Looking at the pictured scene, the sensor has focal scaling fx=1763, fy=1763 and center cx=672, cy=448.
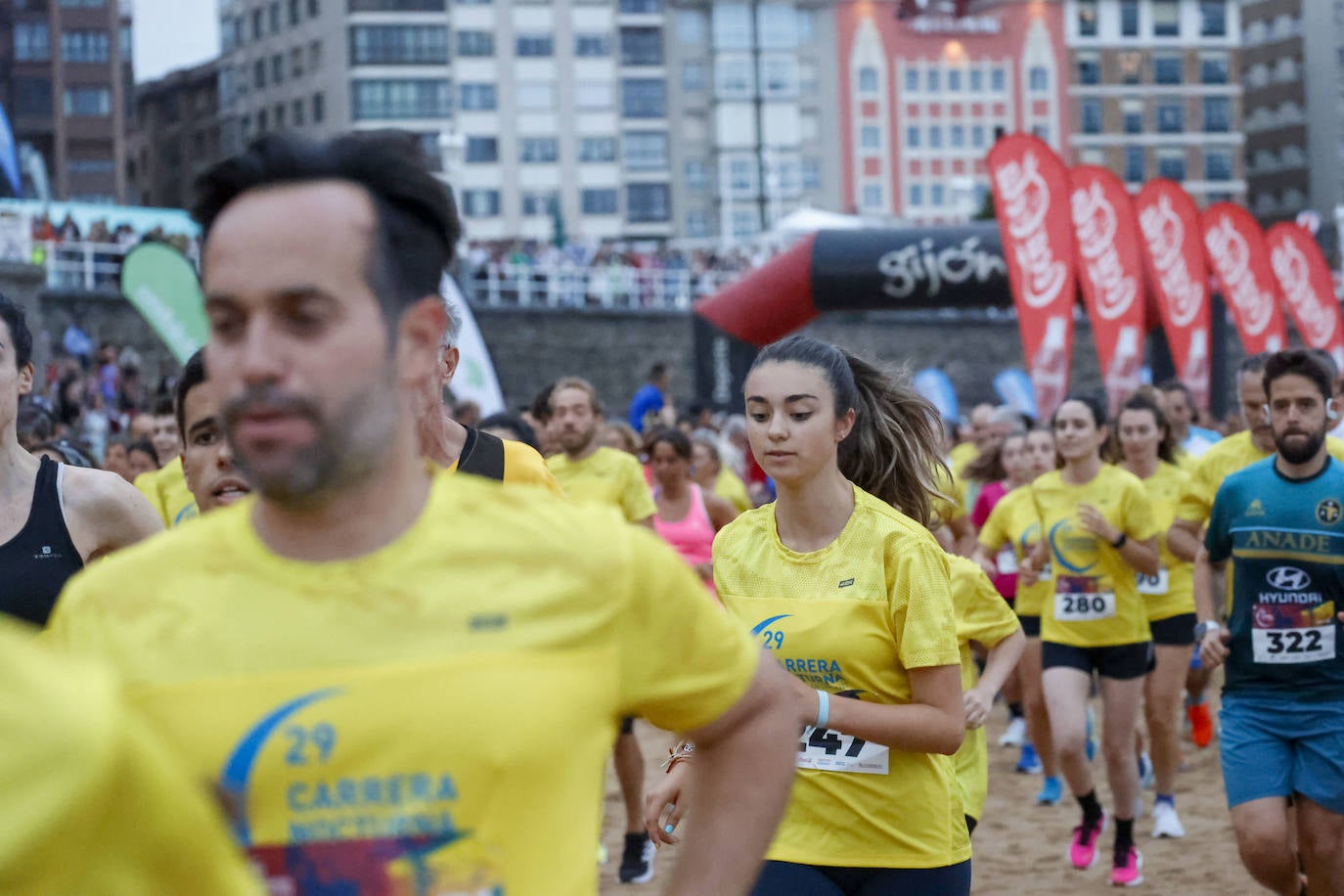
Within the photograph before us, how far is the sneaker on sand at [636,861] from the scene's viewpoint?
7934 mm

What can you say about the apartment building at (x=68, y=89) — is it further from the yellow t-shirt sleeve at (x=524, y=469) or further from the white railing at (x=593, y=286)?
the yellow t-shirt sleeve at (x=524, y=469)

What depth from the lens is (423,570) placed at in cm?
191

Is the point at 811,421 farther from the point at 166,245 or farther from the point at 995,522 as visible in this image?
the point at 166,245

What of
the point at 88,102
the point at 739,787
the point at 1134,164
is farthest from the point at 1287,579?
the point at 1134,164

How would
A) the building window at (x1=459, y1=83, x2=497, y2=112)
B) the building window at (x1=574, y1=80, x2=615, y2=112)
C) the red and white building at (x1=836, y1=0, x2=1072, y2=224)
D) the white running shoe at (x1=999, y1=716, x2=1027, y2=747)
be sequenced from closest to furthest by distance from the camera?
the white running shoe at (x1=999, y1=716, x2=1027, y2=747), the building window at (x1=459, y1=83, x2=497, y2=112), the building window at (x1=574, y1=80, x2=615, y2=112), the red and white building at (x1=836, y1=0, x2=1072, y2=224)

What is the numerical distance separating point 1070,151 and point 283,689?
86.0 m

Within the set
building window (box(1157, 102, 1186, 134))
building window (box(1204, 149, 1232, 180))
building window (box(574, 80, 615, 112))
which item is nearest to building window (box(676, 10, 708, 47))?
building window (box(574, 80, 615, 112))

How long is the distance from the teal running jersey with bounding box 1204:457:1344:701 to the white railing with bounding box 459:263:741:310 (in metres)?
27.6

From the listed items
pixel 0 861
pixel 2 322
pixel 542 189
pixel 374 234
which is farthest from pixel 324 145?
pixel 542 189

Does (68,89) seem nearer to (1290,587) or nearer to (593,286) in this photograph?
(593,286)

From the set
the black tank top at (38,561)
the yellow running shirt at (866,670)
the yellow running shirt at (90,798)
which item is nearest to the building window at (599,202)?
the yellow running shirt at (866,670)

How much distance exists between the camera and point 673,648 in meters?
2.10

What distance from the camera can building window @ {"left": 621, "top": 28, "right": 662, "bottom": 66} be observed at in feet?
255

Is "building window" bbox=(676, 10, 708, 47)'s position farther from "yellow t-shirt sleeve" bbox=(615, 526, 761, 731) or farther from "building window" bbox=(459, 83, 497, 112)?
"yellow t-shirt sleeve" bbox=(615, 526, 761, 731)
